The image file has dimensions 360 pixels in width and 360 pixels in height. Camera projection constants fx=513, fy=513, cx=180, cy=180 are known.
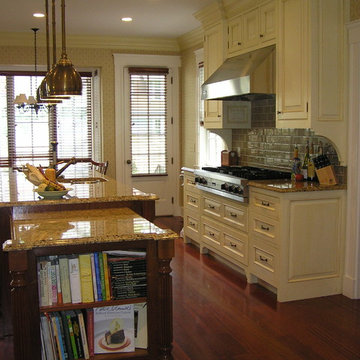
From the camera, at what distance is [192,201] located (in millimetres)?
5926

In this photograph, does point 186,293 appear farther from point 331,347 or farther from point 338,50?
point 338,50

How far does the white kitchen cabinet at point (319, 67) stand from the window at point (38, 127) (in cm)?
474

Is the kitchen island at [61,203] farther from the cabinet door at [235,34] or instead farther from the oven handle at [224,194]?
the cabinet door at [235,34]

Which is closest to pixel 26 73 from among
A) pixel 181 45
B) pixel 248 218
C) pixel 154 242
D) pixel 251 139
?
pixel 181 45

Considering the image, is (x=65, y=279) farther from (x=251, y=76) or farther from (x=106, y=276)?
(x=251, y=76)

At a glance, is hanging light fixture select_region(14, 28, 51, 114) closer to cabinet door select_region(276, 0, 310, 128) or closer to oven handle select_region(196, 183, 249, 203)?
oven handle select_region(196, 183, 249, 203)

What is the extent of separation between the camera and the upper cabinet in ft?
14.9

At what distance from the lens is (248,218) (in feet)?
14.9

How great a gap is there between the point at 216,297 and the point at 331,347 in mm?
1202

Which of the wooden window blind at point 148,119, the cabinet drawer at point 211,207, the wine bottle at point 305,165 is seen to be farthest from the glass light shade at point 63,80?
the wooden window blind at point 148,119

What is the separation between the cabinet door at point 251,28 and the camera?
4783 millimetres

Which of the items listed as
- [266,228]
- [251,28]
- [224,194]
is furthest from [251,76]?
[266,228]

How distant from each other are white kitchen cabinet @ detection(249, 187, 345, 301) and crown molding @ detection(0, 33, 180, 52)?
4248 millimetres

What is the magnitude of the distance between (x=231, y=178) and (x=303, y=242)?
3.09ft
